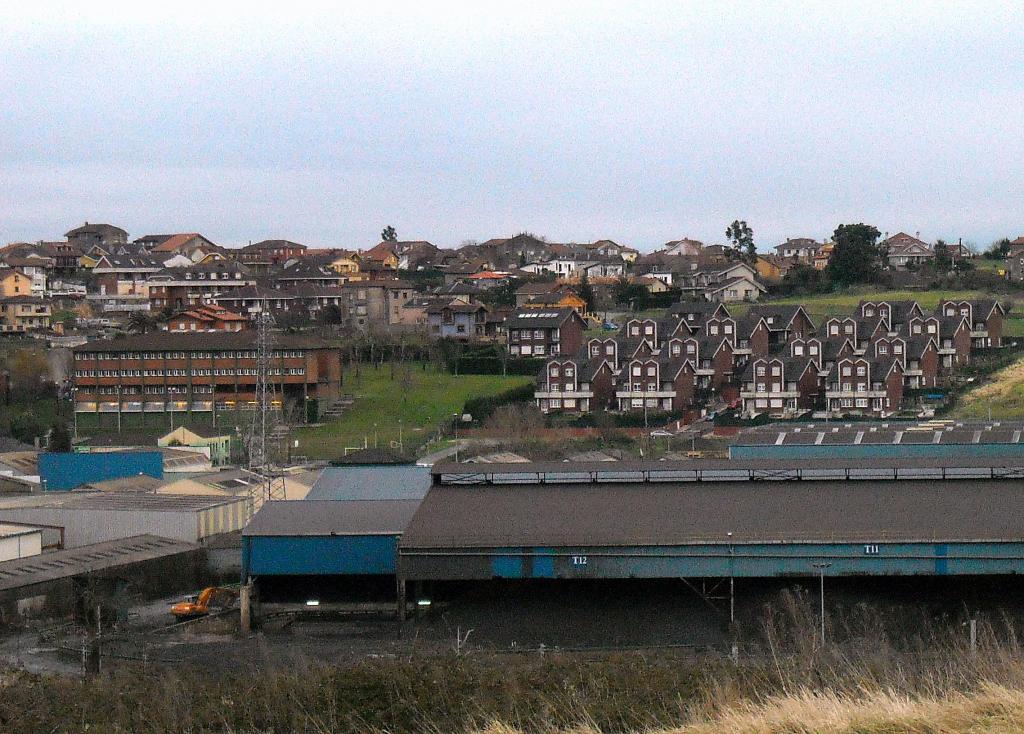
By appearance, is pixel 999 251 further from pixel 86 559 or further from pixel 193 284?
pixel 86 559

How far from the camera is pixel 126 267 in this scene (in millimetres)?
60594

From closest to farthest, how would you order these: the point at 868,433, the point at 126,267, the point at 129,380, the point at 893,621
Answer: the point at 893,621 < the point at 868,433 < the point at 129,380 < the point at 126,267

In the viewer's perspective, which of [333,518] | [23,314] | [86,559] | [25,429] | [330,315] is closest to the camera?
[333,518]

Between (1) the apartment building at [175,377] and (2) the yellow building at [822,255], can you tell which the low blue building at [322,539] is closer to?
(1) the apartment building at [175,377]

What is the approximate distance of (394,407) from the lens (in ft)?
121

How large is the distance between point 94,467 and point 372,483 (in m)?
9.46

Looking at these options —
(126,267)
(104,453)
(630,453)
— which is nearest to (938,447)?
(630,453)

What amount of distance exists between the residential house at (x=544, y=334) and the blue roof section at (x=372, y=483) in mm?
18864

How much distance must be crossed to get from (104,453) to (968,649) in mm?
20238

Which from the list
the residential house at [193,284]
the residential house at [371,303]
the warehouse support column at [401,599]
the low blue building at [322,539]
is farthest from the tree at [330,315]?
the warehouse support column at [401,599]

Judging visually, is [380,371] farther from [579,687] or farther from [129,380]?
[579,687]

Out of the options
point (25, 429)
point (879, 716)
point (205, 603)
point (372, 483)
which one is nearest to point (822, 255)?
point (25, 429)

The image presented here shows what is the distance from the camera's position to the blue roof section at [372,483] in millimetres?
21750

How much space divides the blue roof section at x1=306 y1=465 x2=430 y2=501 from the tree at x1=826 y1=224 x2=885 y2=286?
30597mm
